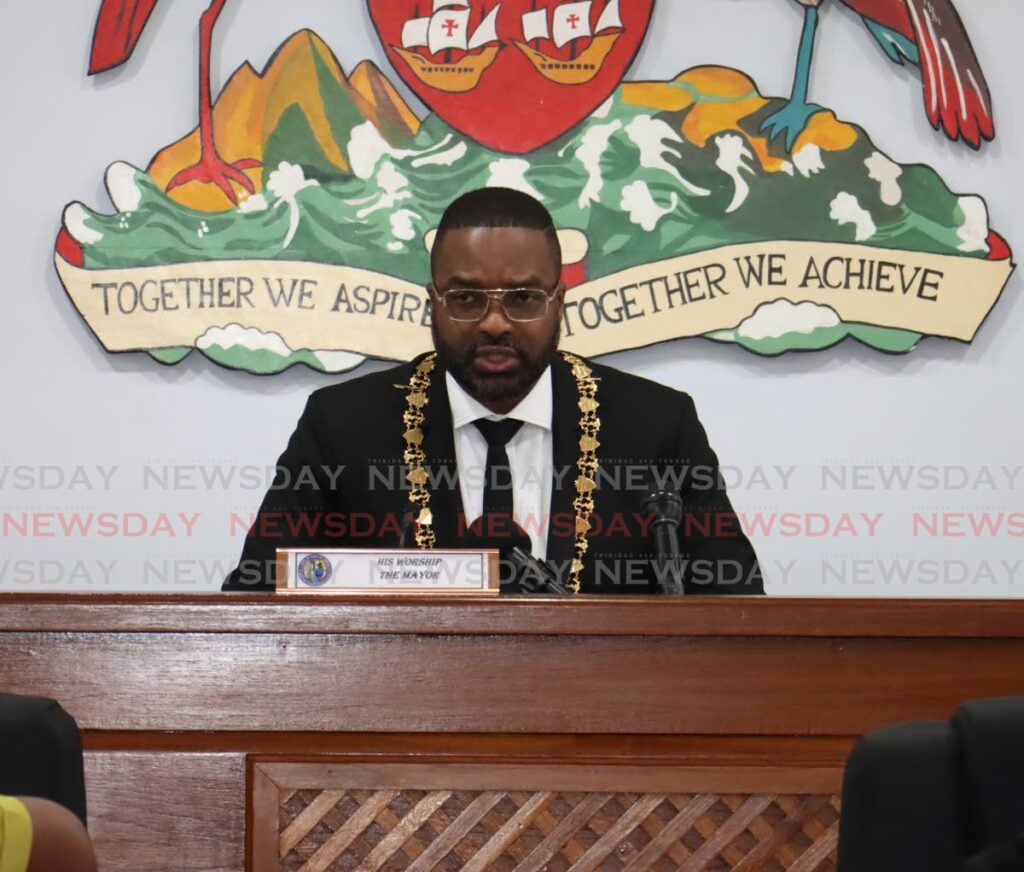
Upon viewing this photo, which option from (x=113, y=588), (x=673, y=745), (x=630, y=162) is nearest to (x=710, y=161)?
(x=630, y=162)

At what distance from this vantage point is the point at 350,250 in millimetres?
3279

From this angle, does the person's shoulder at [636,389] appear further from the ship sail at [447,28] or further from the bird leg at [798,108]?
the ship sail at [447,28]

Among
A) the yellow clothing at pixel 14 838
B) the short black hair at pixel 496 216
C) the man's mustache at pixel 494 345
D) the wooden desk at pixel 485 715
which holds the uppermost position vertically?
the short black hair at pixel 496 216

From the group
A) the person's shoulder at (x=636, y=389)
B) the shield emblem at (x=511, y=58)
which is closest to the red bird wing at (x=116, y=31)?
the shield emblem at (x=511, y=58)

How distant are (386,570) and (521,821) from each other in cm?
39

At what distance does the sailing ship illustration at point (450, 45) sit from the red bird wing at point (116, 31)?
1.93 ft

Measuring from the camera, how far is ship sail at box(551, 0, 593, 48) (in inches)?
132

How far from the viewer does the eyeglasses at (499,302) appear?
8.80 ft

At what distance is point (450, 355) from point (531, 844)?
1.23m

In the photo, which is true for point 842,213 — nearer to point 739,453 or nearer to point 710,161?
point 710,161

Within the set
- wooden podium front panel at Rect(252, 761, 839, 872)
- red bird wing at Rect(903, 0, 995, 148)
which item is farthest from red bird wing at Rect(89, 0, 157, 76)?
wooden podium front panel at Rect(252, 761, 839, 872)

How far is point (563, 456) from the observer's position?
276 cm

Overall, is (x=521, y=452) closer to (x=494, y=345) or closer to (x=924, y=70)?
(x=494, y=345)

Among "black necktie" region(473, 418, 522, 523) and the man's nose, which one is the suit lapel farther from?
the man's nose
